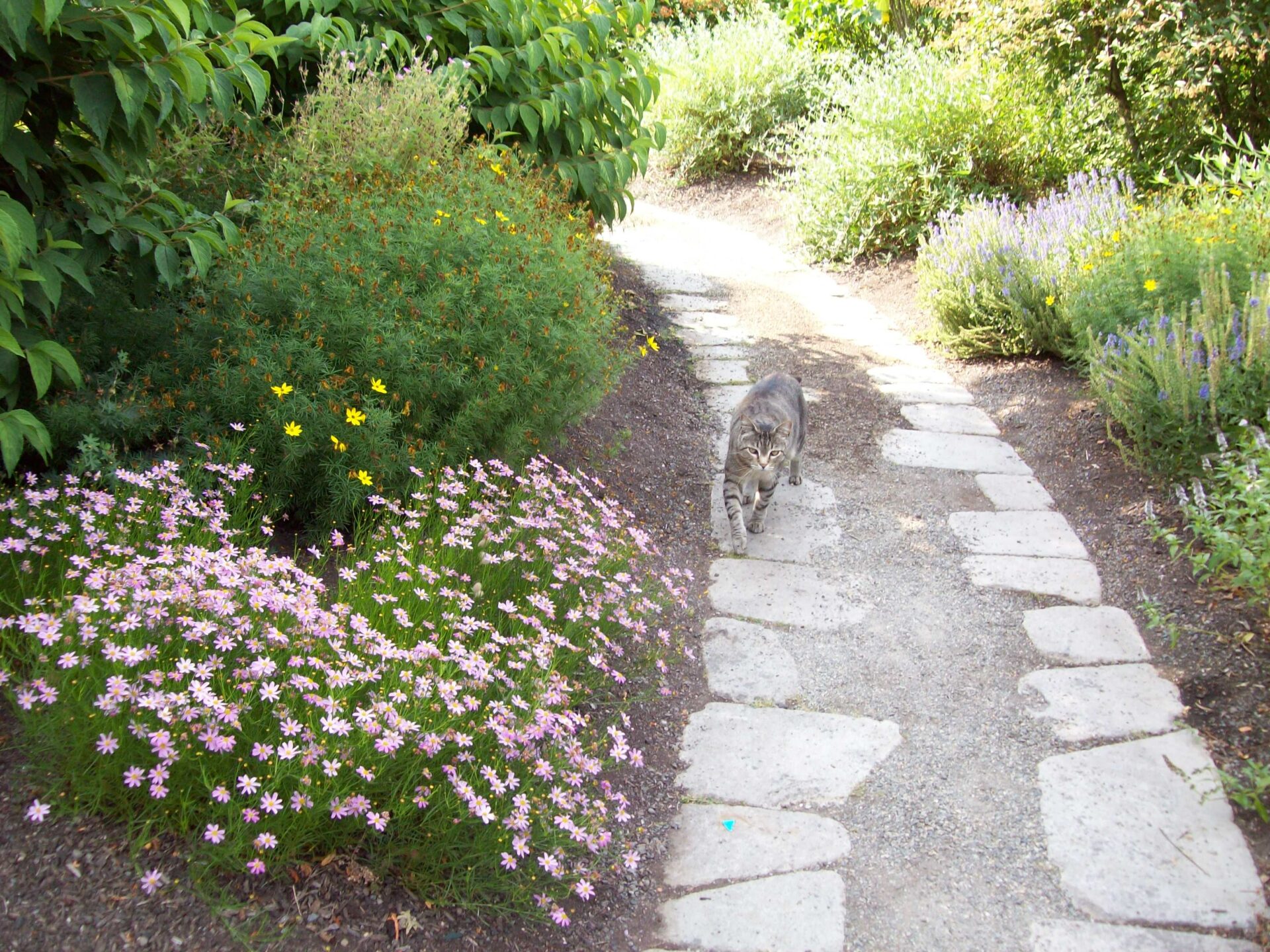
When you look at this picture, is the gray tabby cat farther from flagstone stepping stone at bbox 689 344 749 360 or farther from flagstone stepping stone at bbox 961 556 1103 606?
flagstone stepping stone at bbox 689 344 749 360

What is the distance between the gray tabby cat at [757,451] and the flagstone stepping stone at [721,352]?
1856 millimetres

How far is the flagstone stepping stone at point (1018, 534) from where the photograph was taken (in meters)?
4.71

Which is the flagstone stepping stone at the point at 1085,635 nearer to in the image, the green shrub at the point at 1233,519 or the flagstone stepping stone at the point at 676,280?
the green shrub at the point at 1233,519

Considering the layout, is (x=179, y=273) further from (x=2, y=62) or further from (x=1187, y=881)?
(x=1187, y=881)

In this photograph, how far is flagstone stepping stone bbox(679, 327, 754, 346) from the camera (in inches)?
287

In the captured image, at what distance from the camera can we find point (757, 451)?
4676mm

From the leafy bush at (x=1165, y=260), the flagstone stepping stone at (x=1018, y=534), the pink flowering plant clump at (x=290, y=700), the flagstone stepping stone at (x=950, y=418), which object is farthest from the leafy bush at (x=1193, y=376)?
the pink flowering plant clump at (x=290, y=700)

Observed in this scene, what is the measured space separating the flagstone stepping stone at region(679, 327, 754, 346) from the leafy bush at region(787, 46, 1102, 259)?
6.83 feet

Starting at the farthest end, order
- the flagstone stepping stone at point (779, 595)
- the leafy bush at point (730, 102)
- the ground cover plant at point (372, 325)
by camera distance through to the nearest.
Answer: the leafy bush at point (730, 102) → the flagstone stepping stone at point (779, 595) → the ground cover plant at point (372, 325)

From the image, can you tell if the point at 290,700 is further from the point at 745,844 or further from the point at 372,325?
the point at 372,325

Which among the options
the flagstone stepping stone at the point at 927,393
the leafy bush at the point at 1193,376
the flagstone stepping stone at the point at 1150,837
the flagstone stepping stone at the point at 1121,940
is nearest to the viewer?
the flagstone stepping stone at the point at 1121,940

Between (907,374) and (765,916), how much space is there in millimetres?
4890

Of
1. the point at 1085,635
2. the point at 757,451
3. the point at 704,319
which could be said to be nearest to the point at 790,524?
the point at 757,451

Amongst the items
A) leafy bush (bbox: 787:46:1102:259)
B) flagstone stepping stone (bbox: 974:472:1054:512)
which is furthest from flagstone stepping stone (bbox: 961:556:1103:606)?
leafy bush (bbox: 787:46:1102:259)
